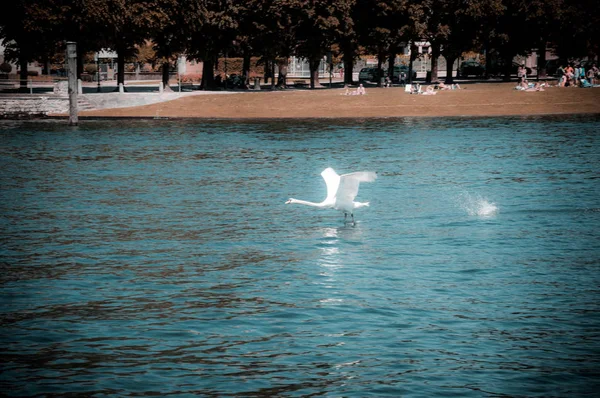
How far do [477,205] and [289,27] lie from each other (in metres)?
68.0

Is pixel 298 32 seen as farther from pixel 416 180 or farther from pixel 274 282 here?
pixel 274 282

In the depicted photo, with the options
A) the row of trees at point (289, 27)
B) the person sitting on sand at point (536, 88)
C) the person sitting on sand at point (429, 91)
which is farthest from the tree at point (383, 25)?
the person sitting on sand at point (536, 88)

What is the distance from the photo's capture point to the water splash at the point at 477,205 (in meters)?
28.6

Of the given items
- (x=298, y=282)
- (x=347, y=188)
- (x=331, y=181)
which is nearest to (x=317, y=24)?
(x=331, y=181)

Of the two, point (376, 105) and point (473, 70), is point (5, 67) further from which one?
point (376, 105)

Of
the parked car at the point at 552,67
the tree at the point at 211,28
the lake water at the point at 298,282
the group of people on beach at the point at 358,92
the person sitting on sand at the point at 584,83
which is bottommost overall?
the lake water at the point at 298,282

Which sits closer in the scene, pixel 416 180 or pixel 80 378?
pixel 80 378

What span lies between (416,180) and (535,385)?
23320mm

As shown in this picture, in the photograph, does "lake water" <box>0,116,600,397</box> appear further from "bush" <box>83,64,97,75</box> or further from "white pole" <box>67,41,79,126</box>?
"bush" <box>83,64,97,75</box>

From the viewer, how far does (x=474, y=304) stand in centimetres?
1792

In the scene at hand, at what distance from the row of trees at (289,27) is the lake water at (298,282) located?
147ft

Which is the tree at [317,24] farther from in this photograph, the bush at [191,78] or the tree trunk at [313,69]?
the bush at [191,78]

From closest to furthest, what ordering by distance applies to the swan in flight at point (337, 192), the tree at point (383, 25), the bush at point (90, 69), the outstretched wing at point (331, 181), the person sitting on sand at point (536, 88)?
the swan in flight at point (337, 192) → the outstretched wing at point (331, 181) → the person sitting on sand at point (536, 88) → the tree at point (383, 25) → the bush at point (90, 69)

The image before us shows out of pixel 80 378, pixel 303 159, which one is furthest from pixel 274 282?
pixel 303 159
